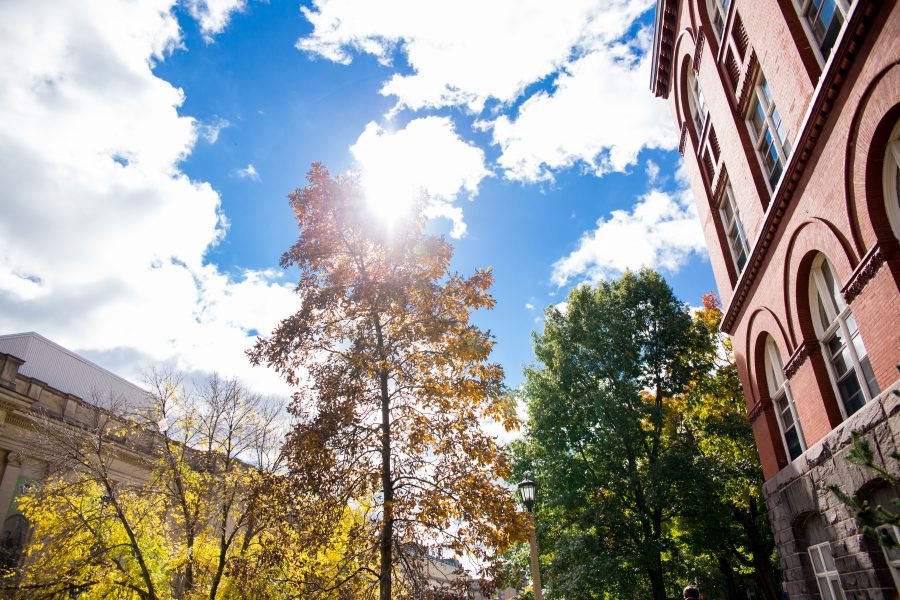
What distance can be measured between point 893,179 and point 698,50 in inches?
365

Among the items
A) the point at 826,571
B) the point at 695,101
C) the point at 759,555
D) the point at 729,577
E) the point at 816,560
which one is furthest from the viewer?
the point at 729,577

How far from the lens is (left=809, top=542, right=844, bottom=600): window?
10257 millimetres

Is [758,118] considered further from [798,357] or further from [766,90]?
[798,357]

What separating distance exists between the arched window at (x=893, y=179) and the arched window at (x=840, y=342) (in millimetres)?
2024

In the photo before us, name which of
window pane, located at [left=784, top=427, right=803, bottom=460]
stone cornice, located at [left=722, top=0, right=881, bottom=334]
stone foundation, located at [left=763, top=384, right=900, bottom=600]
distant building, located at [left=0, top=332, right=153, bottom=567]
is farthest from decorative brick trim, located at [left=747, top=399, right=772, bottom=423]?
distant building, located at [left=0, top=332, right=153, bottom=567]

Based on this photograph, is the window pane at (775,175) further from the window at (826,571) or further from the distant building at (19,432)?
the distant building at (19,432)

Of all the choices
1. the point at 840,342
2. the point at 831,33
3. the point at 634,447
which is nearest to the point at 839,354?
the point at 840,342

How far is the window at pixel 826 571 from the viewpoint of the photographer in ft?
33.7

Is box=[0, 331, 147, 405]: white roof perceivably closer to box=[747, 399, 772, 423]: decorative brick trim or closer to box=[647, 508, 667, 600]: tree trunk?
box=[647, 508, 667, 600]: tree trunk

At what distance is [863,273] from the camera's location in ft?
27.9

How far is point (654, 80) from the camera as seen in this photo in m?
19.5

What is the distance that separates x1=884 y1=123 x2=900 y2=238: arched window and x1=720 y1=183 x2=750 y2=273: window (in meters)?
6.42

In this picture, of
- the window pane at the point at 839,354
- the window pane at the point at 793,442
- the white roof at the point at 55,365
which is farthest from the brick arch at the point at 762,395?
the white roof at the point at 55,365

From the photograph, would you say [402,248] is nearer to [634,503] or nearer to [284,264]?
[284,264]
